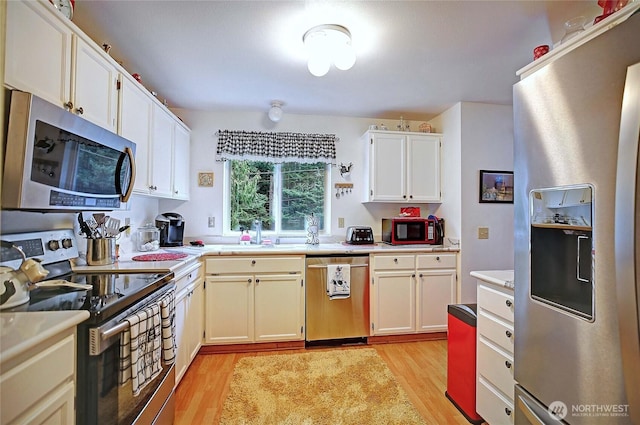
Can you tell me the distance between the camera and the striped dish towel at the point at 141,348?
1112 mm

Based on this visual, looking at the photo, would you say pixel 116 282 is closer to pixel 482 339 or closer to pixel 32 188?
pixel 32 188

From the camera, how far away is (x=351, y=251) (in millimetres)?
2693

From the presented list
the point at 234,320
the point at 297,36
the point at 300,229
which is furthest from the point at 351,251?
the point at 297,36

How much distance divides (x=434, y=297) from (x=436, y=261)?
1.19 feet

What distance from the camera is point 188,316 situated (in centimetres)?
215

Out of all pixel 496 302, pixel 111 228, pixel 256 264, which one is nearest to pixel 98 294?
pixel 111 228

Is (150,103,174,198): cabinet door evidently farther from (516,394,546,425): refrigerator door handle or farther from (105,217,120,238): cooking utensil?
(516,394,546,425): refrigerator door handle

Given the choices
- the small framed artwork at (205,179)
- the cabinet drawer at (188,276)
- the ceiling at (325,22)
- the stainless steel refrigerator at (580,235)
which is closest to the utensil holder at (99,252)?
the cabinet drawer at (188,276)

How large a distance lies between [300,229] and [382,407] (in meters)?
1.99

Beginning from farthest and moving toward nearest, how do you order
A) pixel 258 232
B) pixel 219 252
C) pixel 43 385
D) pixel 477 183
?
pixel 258 232 → pixel 477 183 → pixel 219 252 → pixel 43 385

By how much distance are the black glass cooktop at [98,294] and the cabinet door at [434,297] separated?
2322 mm

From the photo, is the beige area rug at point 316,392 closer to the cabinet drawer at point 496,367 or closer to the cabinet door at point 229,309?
the cabinet door at point 229,309

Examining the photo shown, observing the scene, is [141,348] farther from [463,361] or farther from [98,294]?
[463,361]

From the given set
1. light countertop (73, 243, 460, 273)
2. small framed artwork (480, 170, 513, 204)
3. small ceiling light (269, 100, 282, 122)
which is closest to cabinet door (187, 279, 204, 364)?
light countertop (73, 243, 460, 273)
